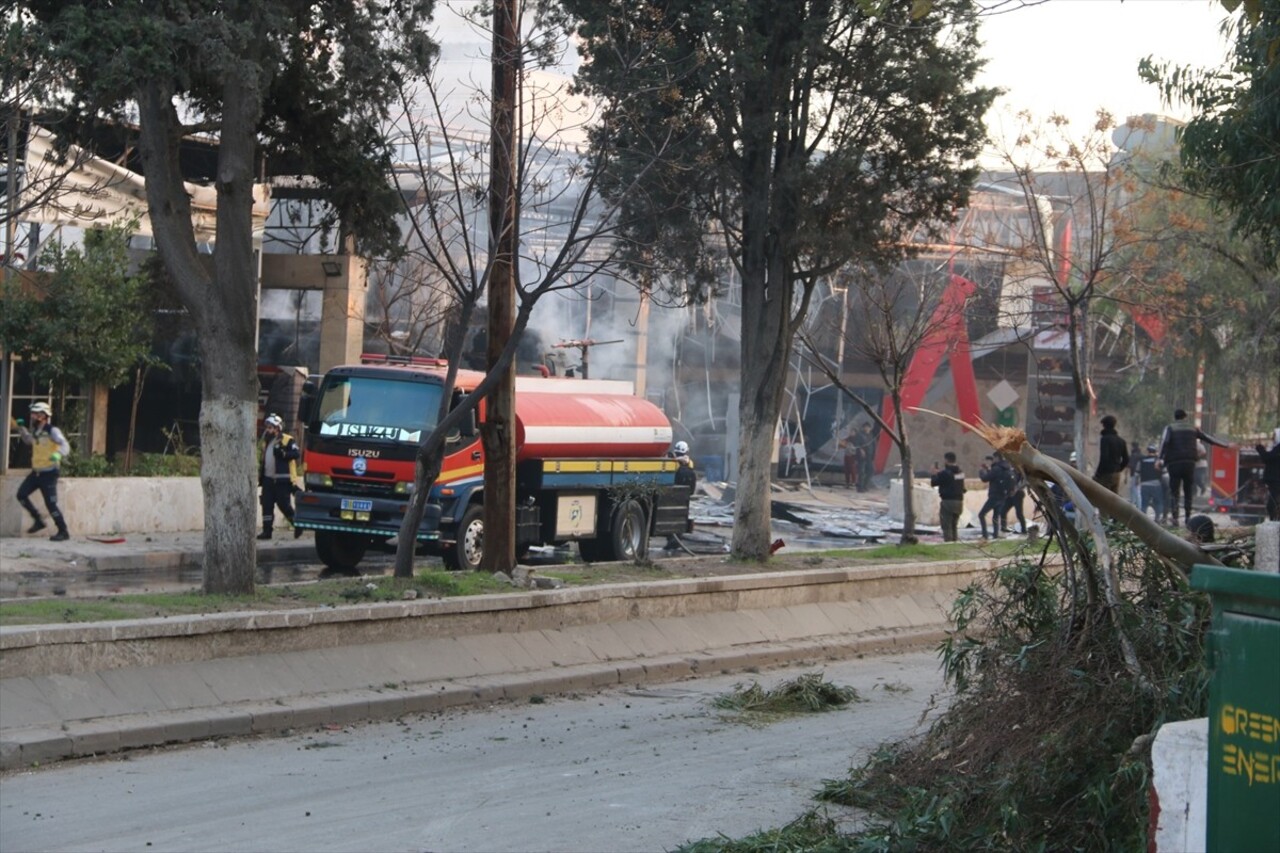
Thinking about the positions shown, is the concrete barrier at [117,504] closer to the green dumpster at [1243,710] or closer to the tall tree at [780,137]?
the tall tree at [780,137]

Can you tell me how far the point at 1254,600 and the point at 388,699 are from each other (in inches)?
347

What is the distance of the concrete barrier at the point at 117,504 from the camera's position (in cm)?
2106

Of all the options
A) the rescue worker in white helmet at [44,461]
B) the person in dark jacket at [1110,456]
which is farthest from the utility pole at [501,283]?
the person in dark jacket at [1110,456]

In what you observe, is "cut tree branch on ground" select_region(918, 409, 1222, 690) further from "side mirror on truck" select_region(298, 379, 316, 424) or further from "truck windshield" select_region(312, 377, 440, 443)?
"side mirror on truck" select_region(298, 379, 316, 424)

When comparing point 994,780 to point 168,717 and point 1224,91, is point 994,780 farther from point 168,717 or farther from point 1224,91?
point 1224,91

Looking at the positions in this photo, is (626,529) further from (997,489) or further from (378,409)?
(997,489)

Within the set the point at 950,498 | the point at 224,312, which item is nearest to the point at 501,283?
the point at 224,312

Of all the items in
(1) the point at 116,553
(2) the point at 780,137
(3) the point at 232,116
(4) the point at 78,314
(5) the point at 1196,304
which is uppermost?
(2) the point at 780,137

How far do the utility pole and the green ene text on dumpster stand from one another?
11.3m

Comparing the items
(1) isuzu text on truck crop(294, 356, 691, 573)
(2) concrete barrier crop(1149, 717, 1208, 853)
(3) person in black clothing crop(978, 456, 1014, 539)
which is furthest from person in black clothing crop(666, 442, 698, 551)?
(2) concrete barrier crop(1149, 717, 1208, 853)

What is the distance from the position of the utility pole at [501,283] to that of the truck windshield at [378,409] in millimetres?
5515

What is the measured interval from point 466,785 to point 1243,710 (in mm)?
6379

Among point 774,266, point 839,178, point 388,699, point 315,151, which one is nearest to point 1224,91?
point 839,178

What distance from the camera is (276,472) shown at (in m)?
22.8
